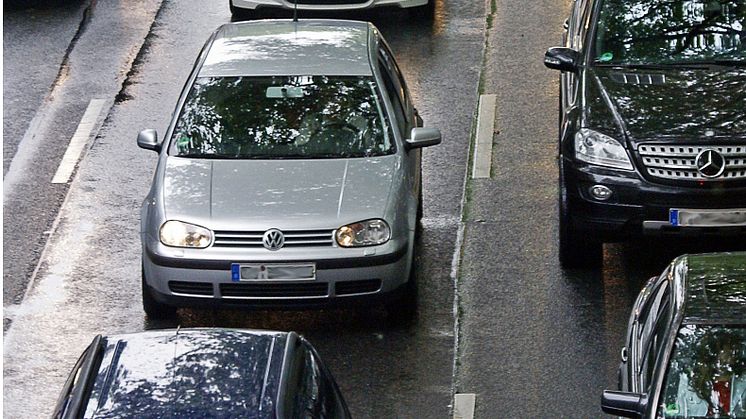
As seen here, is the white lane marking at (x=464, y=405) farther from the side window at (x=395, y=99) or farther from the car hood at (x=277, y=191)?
the side window at (x=395, y=99)

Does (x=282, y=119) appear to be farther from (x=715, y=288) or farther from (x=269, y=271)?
(x=715, y=288)

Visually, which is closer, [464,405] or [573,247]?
[464,405]

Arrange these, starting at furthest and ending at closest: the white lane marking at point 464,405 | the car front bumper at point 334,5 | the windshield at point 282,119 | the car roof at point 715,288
Result: the car front bumper at point 334,5 < the windshield at point 282,119 < the white lane marking at point 464,405 < the car roof at point 715,288

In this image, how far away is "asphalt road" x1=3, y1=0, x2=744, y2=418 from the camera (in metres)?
10.6

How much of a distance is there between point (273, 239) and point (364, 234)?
59 cm

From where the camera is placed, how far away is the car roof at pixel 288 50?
12.2 meters

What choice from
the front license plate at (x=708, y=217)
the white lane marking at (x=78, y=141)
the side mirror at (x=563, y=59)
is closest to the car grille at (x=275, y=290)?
the front license plate at (x=708, y=217)

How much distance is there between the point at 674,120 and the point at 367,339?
2.56m

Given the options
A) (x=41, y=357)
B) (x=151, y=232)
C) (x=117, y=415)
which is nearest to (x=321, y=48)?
(x=151, y=232)

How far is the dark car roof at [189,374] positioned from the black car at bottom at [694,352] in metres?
1.60

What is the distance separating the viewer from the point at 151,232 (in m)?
10.9

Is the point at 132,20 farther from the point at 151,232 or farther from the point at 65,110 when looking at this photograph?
the point at 151,232

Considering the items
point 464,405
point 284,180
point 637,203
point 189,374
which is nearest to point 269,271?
point 284,180

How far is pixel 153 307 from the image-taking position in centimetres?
1128
